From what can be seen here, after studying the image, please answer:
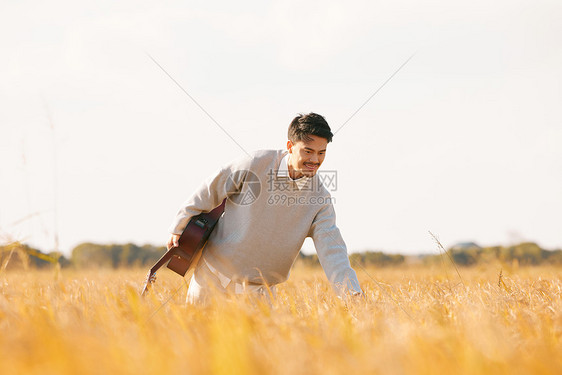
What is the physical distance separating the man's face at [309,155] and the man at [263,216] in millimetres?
80

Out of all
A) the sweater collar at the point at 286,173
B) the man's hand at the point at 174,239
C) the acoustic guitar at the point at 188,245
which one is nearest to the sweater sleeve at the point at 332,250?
the sweater collar at the point at 286,173

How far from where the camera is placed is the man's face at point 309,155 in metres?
4.05

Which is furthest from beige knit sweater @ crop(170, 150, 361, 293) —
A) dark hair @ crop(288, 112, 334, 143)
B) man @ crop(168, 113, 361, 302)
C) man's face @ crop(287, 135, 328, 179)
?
dark hair @ crop(288, 112, 334, 143)

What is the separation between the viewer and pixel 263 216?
4.32 metres

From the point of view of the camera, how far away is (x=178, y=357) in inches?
61.6

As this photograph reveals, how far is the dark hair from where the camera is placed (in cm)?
404

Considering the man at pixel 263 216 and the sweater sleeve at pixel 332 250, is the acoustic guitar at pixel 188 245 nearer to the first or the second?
the man at pixel 263 216

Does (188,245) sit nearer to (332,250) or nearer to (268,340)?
(332,250)

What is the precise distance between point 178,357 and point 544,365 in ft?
3.68

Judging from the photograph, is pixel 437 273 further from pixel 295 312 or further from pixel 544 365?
pixel 544 365

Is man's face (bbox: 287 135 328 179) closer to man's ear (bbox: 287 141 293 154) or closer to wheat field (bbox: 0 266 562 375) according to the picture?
man's ear (bbox: 287 141 293 154)

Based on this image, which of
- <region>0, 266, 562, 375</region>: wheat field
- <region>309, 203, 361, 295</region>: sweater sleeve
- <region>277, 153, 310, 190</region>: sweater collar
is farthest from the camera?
<region>277, 153, 310, 190</region>: sweater collar

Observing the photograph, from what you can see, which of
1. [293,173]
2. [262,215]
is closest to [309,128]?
[293,173]

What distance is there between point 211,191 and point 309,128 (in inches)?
40.4
